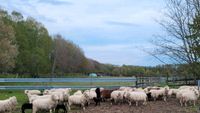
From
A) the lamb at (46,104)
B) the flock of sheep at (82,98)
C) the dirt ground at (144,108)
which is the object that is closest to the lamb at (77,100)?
the flock of sheep at (82,98)

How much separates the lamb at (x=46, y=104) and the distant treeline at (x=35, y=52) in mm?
34183

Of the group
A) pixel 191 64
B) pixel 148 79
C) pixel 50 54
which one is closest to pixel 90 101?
pixel 191 64

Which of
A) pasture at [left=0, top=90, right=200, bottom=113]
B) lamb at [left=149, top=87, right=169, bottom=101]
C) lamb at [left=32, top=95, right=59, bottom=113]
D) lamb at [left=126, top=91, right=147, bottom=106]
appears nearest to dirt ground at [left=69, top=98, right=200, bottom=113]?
pasture at [left=0, top=90, right=200, bottom=113]

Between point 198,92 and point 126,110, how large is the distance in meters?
6.00

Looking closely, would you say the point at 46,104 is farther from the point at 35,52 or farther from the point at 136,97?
the point at 35,52

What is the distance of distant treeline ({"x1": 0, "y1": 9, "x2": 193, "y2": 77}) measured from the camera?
56.2 metres

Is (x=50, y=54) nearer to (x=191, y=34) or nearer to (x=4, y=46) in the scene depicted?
(x=4, y=46)

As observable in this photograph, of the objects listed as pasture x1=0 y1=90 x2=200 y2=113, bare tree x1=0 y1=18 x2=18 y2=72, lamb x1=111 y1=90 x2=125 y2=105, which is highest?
bare tree x1=0 y1=18 x2=18 y2=72

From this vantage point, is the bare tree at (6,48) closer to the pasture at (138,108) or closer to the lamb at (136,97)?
the pasture at (138,108)

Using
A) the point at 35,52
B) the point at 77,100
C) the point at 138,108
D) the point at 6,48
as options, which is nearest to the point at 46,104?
the point at 77,100

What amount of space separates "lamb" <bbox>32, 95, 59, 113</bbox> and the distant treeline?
112 feet

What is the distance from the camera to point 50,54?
9194 cm

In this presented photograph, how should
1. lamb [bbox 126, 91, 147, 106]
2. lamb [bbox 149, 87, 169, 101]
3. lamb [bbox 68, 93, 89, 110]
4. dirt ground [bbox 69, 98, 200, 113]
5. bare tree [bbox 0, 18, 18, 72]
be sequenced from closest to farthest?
dirt ground [bbox 69, 98, 200, 113] < lamb [bbox 68, 93, 89, 110] < lamb [bbox 126, 91, 147, 106] < lamb [bbox 149, 87, 169, 101] < bare tree [bbox 0, 18, 18, 72]

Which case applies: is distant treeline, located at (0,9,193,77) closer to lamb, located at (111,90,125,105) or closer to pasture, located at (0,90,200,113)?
lamb, located at (111,90,125,105)
